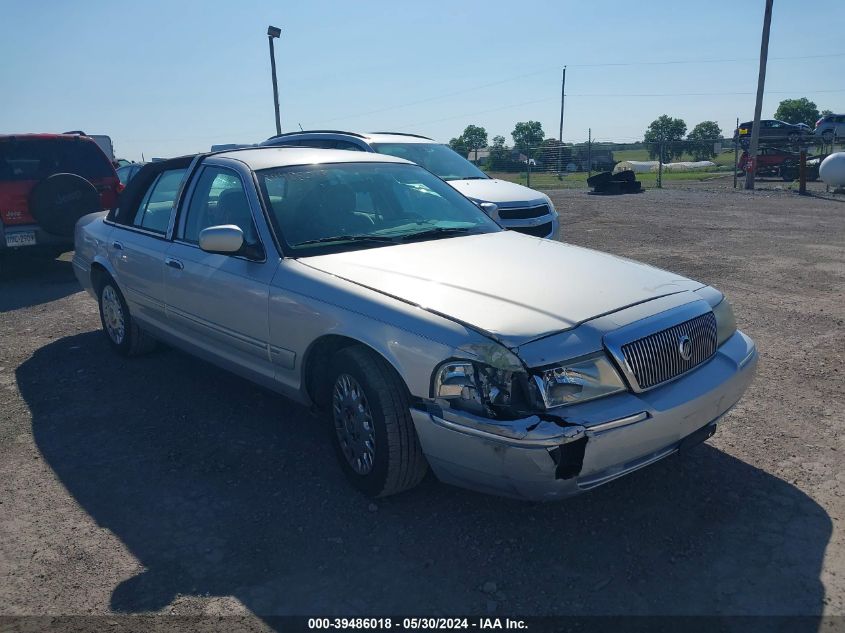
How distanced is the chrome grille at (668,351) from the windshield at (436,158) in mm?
6551

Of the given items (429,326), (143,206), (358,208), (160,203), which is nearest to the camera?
(429,326)

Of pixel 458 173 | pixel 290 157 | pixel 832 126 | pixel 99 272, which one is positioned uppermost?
pixel 832 126

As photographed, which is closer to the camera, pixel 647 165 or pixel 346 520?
pixel 346 520

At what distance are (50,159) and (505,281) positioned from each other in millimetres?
8432

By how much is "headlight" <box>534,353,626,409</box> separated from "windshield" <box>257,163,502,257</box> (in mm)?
1548

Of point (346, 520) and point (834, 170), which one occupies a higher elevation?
point (834, 170)

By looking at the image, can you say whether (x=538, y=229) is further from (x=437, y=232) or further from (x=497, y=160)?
(x=497, y=160)

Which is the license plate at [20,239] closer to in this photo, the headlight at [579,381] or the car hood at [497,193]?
the car hood at [497,193]

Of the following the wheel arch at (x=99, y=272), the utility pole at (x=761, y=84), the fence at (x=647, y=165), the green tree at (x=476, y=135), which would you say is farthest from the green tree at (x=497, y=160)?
the green tree at (x=476, y=135)

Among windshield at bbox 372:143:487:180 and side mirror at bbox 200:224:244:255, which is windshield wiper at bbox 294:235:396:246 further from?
windshield at bbox 372:143:487:180

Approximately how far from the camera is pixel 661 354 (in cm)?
305

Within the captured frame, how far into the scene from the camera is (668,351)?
3.08 metres

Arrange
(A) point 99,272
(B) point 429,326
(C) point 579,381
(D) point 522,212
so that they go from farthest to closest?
(D) point 522,212, (A) point 99,272, (B) point 429,326, (C) point 579,381

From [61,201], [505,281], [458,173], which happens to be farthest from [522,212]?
[61,201]
